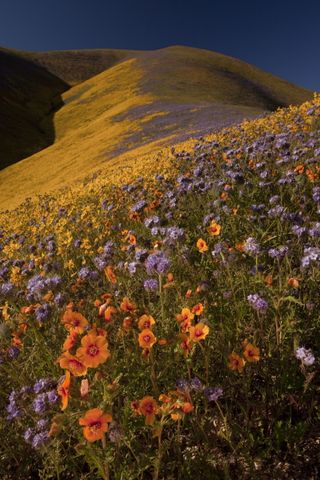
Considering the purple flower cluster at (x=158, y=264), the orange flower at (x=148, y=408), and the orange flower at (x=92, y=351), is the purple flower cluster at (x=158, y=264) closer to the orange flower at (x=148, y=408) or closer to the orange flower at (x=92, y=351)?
the orange flower at (x=92, y=351)

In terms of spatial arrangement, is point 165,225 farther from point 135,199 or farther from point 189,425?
point 189,425

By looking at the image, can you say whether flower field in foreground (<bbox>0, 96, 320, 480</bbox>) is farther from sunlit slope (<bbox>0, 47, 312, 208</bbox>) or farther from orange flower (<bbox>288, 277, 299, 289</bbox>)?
sunlit slope (<bbox>0, 47, 312, 208</bbox>)

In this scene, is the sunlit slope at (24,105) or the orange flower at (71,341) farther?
the sunlit slope at (24,105)

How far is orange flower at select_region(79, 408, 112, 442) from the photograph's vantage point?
211 cm

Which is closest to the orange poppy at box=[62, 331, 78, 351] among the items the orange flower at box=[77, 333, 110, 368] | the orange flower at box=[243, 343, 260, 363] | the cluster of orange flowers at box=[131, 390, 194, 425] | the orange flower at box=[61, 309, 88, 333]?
the orange flower at box=[61, 309, 88, 333]

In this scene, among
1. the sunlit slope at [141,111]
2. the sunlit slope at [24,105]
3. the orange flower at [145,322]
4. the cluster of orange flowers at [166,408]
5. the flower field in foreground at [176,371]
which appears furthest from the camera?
the sunlit slope at [24,105]

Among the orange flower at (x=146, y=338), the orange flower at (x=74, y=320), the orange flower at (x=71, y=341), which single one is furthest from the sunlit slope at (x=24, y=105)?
the orange flower at (x=146, y=338)

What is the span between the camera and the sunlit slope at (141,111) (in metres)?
30.2

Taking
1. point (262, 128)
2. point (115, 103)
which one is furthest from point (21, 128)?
point (262, 128)

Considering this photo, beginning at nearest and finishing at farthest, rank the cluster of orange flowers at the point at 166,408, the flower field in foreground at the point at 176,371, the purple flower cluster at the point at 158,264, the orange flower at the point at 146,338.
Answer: the cluster of orange flowers at the point at 166,408 → the flower field in foreground at the point at 176,371 → the orange flower at the point at 146,338 → the purple flower cluster at the point at 158,264

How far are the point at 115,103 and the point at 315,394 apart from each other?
68.1 meters

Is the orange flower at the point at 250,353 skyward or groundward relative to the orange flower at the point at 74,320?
groundward

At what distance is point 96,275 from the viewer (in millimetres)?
5062

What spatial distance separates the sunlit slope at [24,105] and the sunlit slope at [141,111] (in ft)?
11.3
